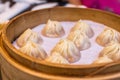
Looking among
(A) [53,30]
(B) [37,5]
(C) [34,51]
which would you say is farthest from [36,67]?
(B) [37,5]

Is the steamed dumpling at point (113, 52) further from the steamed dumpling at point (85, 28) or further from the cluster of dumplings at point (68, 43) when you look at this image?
the steamed dumpling at point (85, 28)

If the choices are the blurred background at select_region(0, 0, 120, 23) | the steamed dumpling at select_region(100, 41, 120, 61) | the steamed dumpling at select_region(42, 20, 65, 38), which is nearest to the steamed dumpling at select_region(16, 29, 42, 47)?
the steamed dumpling at select_region(42, 20, 65, 38)

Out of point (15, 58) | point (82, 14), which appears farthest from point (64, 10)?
point (15, 58)

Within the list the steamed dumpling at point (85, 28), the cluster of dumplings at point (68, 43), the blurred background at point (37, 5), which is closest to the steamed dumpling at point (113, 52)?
the cluster of dumplings at point (68, 43)

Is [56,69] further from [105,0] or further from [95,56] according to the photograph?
[105,0]

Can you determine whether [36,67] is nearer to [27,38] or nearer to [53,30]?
[27,38]

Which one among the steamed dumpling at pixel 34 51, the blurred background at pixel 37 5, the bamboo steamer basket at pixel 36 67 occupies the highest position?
the blurred background at pixel 37 5

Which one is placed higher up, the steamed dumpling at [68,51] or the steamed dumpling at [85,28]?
the steamed dumpling at [85,28]

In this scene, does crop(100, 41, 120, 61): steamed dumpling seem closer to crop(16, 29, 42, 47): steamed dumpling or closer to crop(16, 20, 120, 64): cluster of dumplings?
crop(16, 20, 120, 64): cluster of dumplings
